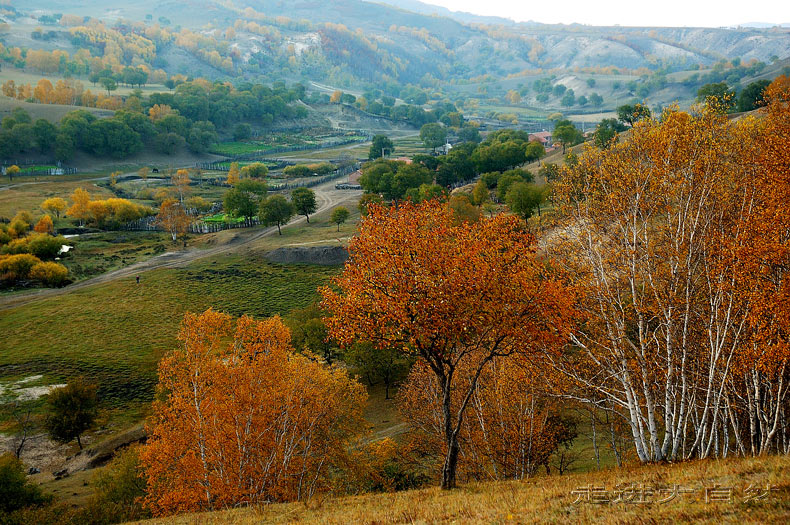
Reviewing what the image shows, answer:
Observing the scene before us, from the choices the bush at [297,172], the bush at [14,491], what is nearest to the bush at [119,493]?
the bush at [14,491]

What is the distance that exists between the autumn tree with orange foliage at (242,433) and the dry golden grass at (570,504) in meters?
6.05

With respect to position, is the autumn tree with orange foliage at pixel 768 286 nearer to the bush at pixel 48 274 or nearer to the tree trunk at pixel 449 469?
the tree trunk at pixel 449 469

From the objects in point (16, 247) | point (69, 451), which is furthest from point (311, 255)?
point (69, 451)

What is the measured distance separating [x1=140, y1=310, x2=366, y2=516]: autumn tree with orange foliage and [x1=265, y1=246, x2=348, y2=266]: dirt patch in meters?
60.3

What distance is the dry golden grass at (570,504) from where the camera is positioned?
12.8 metres

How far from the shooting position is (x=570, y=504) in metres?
15.2

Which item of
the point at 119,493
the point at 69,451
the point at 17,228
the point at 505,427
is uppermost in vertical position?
the point at 505,427

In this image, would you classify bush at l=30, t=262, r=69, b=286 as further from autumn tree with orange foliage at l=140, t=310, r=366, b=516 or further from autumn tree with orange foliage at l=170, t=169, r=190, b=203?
autumn tree with orange foliage at l=140, t=310, r=366, b=516

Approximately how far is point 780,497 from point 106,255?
114043 millimetres

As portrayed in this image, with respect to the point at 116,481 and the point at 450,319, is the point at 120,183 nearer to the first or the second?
the point at 116,481

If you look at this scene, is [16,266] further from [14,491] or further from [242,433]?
[242,433]

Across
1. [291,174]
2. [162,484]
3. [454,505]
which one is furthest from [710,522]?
[291,174]

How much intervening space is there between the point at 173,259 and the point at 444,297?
9266cm
